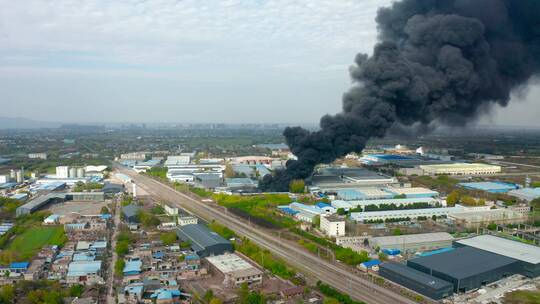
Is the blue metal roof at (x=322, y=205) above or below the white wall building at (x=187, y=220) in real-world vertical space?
above

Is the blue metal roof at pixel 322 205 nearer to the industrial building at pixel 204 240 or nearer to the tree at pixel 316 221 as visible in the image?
the tree at pixel 316 221

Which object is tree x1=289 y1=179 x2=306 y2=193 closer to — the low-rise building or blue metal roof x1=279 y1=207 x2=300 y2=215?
blue metal roof x1=279 y1=207 x2=300 y2=215

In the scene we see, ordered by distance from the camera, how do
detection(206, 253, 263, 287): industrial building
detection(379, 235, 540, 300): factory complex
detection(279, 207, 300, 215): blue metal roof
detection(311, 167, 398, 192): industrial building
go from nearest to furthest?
detection(379, 235, 540, 300): factory complex < detection(206, 253, 263, 287): industrial building < detection(279, 207, 300, 215): blue metal roof < detection(311, 167, 398, 192): industrial building

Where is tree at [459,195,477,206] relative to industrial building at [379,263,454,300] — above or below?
above

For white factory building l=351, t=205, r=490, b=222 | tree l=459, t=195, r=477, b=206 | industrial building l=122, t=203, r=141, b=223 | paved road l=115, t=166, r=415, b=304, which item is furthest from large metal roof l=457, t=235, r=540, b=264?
industrial building l=122, t=203, r=141, b=223

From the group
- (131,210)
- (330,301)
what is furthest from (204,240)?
(131,210)

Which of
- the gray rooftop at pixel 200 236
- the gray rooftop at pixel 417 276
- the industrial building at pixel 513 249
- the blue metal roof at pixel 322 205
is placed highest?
the blue metal roof at pixel 322 205

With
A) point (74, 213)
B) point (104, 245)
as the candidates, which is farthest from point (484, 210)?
point (74, 213)

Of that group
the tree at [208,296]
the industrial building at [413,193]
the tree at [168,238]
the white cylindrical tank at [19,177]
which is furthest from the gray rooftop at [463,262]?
the white cylindrical tank at [19,177]

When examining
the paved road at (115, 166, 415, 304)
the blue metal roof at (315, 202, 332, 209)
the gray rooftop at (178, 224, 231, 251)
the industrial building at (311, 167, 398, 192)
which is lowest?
the paved road at (115, 166, 415, 304)
